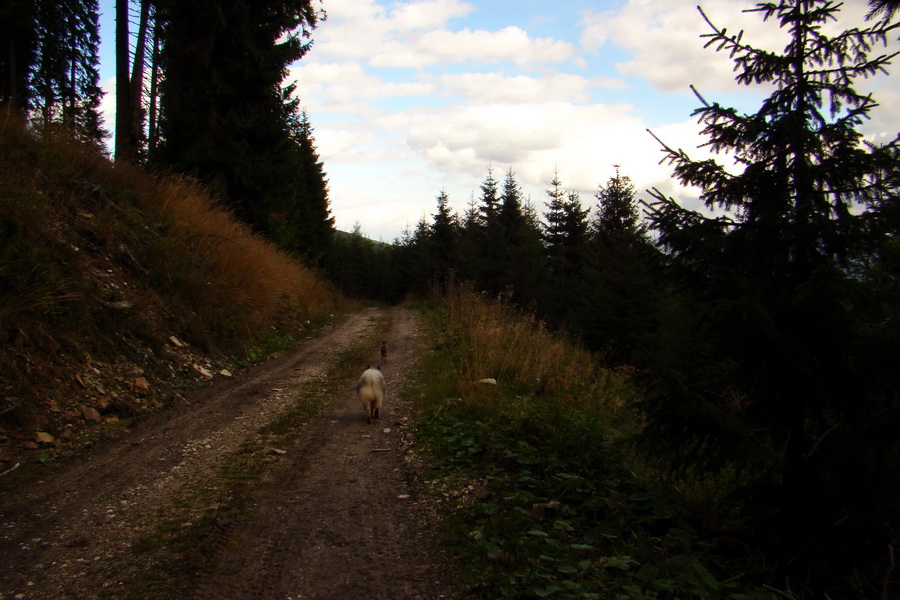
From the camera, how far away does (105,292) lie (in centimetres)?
772

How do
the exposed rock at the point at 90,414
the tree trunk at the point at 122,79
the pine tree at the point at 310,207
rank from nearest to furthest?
1. the exposed rock at the point at 90,414
2. the tree trunk at the point at 122,79
3. the pine tree at the point at 310,207

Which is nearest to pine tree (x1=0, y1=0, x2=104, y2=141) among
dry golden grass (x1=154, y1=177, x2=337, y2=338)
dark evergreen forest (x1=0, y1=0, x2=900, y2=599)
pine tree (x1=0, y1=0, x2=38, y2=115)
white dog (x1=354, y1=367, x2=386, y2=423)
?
pine tree (x1=0, y1=0, x2=38, y2=115)

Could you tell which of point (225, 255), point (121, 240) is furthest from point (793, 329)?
point (225, 255)

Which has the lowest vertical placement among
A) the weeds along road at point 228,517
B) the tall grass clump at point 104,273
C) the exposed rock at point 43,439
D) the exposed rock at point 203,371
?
the weeds along road at point 228,517

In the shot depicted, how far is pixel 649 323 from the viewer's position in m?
15.7

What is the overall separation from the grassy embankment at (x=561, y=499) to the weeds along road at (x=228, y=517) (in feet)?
1.27

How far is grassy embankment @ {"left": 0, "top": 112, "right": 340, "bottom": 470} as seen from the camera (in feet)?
18.6

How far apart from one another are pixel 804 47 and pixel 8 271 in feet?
26.6

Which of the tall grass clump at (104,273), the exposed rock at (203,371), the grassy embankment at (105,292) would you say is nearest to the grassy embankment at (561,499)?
the exposed rock at (203,371)

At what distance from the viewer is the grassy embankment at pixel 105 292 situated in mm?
5676

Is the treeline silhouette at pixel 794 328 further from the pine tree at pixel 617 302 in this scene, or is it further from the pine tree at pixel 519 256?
the pine tree at pixel 519 256

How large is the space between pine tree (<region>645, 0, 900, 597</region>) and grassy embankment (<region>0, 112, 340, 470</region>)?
6108mm

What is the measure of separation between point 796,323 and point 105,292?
8.83m

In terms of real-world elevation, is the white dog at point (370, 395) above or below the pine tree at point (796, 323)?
below
